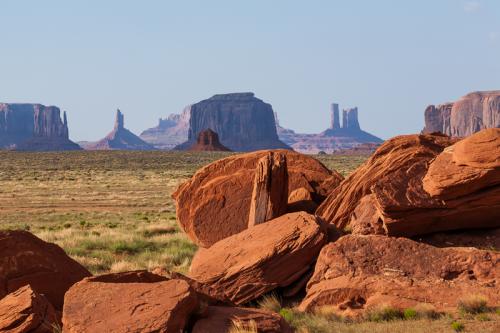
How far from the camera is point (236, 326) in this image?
10.1 meters

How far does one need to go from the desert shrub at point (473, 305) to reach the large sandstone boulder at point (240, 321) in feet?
11.2

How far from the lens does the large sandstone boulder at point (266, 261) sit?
1442 cm

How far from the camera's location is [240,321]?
1017cm

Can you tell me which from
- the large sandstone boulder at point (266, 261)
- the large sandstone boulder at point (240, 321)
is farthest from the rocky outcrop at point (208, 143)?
the large sandstone boulder at point (240, 321)

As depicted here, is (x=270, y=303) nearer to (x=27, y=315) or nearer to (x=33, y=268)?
(x=33, y=268)

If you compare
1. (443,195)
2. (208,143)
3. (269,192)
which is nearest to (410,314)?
(443,195)

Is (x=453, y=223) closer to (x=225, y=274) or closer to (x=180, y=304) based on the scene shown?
(x=225, y=274)

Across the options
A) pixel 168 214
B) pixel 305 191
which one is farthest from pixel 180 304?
pixel 168 214

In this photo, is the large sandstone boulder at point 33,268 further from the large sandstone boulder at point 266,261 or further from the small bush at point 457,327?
the small bush at point 457,327

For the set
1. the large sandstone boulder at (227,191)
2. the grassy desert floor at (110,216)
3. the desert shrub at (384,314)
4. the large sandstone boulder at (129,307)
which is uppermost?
the large sandstone boulder at (227,191)

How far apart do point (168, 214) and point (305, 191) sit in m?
17.9

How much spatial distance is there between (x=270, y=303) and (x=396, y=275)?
7.52 ft

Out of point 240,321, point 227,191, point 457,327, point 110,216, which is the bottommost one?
point 110,216

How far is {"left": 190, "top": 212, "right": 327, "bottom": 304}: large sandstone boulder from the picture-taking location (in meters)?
14.4
